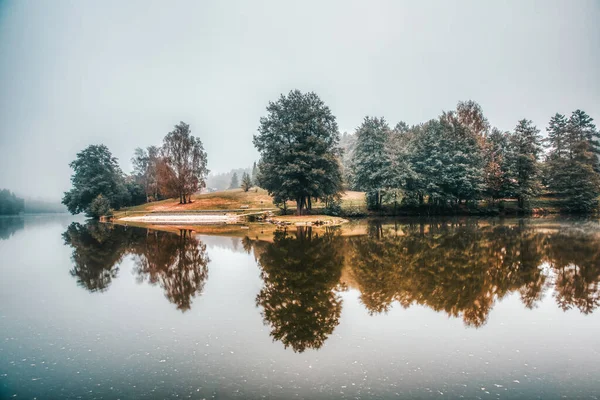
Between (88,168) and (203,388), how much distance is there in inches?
3010

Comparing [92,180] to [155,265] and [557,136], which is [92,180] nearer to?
[155,265]

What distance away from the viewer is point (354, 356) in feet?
22.4

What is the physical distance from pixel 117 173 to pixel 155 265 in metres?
68.6

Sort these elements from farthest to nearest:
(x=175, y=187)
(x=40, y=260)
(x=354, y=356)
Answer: (x=175, y=187) → (x=40, y=260) → (x=354, y=356)

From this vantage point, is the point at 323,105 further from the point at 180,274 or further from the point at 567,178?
the point at 567,178

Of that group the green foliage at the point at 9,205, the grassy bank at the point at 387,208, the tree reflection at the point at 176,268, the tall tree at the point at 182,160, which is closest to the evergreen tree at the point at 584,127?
the grassy bank at the point at 387,208

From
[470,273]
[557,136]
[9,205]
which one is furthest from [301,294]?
[9,205]

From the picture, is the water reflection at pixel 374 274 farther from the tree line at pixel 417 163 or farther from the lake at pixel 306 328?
the tree line at pixel 417 163

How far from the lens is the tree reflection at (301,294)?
8117mm

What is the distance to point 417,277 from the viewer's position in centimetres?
1311

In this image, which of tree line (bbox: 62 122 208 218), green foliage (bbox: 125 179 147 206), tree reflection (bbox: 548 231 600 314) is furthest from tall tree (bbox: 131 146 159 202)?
tree reflection (bbox: 548 231 600 314)

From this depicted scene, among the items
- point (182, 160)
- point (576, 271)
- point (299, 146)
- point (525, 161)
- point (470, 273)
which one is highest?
point (182, 160)

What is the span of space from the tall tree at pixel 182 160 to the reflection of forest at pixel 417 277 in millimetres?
50717

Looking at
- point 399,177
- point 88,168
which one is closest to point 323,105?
point 399,177
